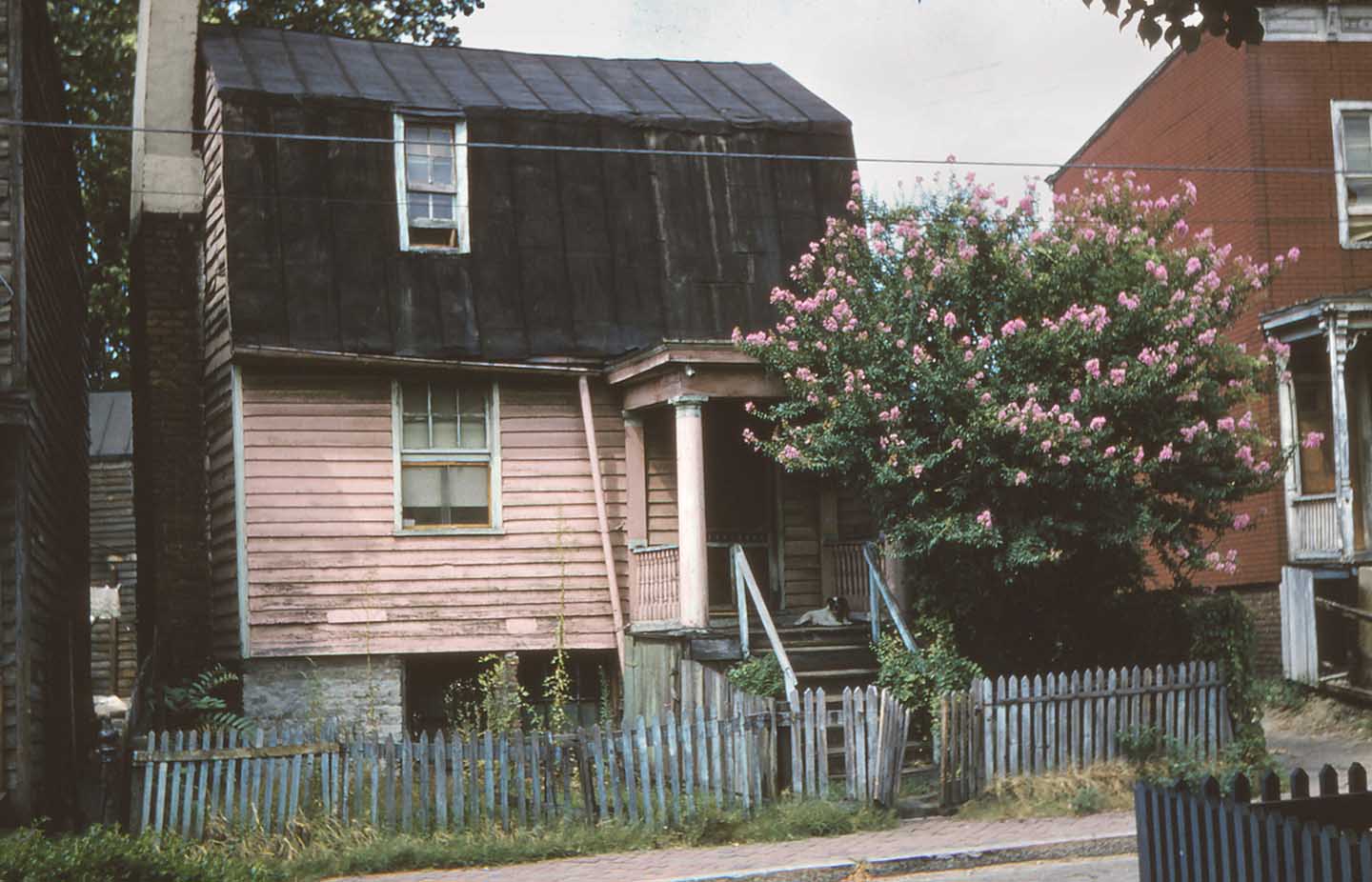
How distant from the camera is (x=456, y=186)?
62.4ft

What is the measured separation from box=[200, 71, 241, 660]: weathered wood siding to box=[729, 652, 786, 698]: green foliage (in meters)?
5.48

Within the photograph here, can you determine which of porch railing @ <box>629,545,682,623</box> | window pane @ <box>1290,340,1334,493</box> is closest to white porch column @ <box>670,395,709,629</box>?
porch railing @ <box>629,545,682,623</box>

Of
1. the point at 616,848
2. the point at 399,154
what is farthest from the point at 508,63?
the point at 616,848

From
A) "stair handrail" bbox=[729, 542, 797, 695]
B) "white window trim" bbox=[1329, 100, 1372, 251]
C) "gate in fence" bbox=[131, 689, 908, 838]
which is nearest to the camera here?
"gate in fence" bbox=[131, 689, 908, 838]

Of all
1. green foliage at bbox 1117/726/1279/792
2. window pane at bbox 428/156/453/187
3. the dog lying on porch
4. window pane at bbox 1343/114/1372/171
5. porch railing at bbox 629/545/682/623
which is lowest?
green foliage at bbox 1117/726/1279/792

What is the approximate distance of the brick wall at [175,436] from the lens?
61.2 feet

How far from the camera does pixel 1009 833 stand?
12820 millimetres

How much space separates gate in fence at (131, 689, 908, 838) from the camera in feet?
42.1

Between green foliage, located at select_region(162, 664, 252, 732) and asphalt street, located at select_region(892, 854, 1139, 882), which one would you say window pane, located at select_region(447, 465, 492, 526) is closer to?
green foliage, located at select_region(162, 664, 252, 732)

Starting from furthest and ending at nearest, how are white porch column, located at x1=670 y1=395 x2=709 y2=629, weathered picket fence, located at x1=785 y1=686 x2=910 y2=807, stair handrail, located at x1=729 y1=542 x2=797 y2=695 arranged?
white porch column, located at x1=670 y1=395 x2=709 y2=629 → stair handrail, located at x1=729 y1=542 x2=797 y2=695 → weathered picket fence, located at x1=785 y1=686 x2=910 y2=807

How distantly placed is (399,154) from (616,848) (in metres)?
9.28

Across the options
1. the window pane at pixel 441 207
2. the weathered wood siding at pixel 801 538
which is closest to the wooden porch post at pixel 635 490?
the weathered wood siding at pixel 801 538

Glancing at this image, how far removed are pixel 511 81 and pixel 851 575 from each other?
7489 mm

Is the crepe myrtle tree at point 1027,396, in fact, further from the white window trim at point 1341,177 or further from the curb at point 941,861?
the white window trim at point 1341,177
